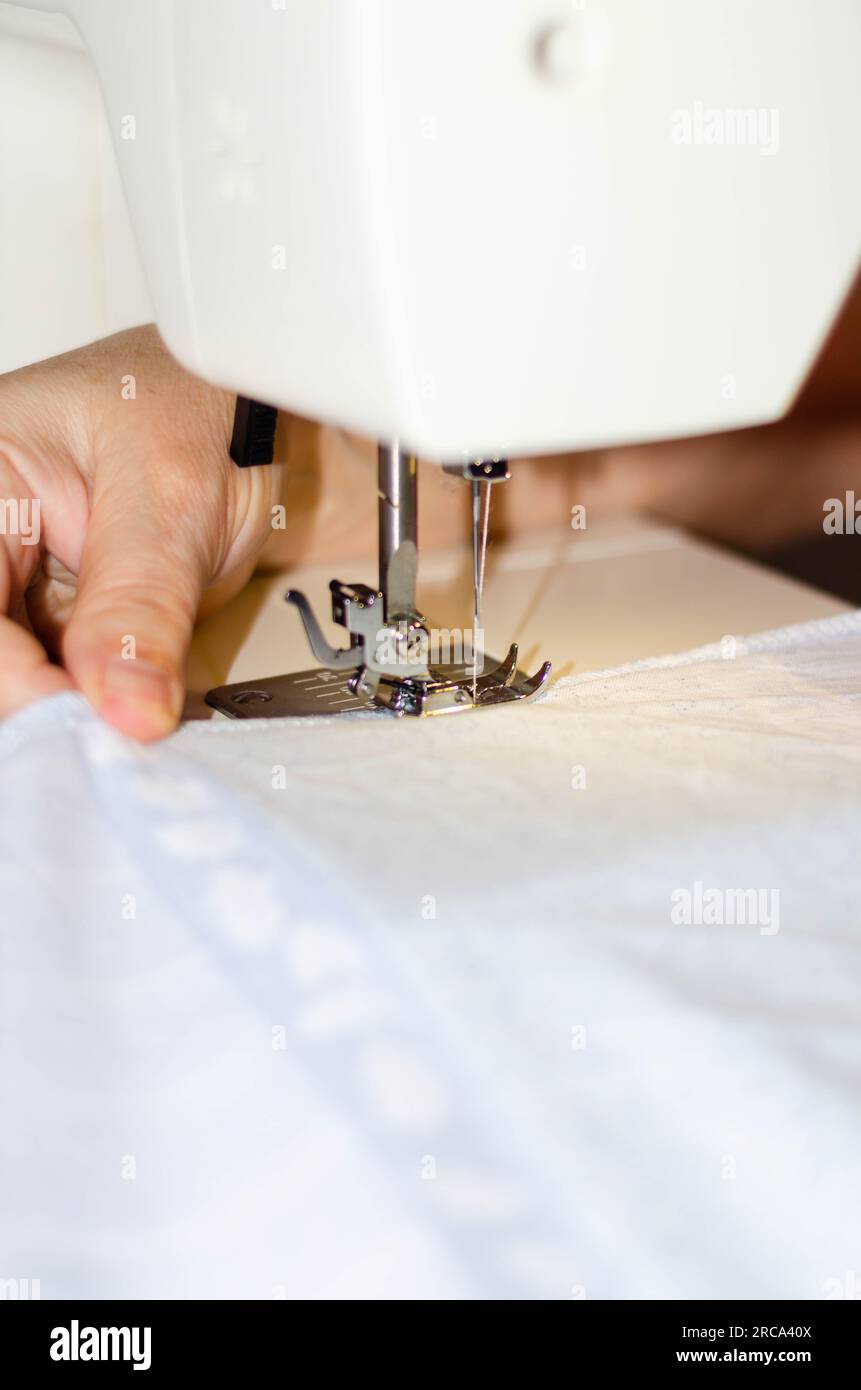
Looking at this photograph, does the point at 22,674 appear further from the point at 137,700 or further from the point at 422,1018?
the point at 422,1018

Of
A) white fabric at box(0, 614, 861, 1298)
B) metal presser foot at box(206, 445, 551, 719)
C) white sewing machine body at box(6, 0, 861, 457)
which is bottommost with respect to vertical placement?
white fabric at box(0, 614, 861, 1298)

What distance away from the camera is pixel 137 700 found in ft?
2.22

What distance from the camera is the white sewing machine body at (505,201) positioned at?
0.50m

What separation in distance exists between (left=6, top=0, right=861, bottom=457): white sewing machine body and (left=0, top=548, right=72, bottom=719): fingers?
0.18 m

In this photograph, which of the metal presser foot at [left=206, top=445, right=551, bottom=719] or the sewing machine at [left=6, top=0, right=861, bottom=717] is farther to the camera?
the metal presser foot at [left=206, top=445, right=551, bottom=719]

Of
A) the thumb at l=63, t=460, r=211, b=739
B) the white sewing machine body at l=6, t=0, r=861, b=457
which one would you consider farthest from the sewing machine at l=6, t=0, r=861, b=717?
the thumb at l=63, t=460, r=211, b=739

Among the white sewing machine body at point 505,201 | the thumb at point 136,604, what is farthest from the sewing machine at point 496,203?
the thumb at point 136,604

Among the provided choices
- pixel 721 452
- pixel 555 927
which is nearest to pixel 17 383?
pixel 555 927

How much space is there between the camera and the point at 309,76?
20.5 inches

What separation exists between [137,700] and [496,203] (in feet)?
0.96

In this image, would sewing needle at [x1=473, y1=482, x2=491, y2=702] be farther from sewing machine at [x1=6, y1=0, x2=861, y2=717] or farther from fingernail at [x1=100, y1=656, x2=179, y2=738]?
fingernail at [x1=100, y1=656, x2=179, y2=738]

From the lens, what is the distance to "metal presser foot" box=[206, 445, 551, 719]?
0.74 metres

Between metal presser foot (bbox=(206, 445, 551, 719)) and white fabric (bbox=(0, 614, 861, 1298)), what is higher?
metal presser foot (bbox=(206, 445, 551, 719))
